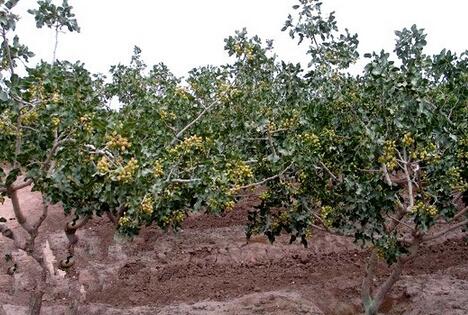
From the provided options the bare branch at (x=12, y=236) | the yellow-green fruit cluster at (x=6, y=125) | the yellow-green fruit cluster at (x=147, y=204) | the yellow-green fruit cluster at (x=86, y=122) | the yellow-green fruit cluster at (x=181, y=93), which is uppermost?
the yellow-green fruit cluster at (x=181, y=93)

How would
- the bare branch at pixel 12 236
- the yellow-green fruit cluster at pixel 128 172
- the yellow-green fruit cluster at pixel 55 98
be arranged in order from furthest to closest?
the bare branch at pixel 12 236, the yellow-green fruit cluster at pixel 55 98, the yellow-green fruit cluster at pixel 128 172

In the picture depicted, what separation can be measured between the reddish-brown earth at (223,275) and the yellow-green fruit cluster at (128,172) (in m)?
4.50

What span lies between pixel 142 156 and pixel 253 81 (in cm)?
298

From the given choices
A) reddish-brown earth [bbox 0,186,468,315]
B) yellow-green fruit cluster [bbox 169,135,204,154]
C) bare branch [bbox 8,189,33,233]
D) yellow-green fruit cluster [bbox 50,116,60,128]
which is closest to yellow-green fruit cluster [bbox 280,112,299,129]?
yellow-green fruit cluster [bbox 169,135,204,154]

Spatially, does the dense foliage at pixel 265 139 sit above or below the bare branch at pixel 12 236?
above

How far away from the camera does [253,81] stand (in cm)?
704

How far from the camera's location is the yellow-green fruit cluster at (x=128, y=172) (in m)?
3.96

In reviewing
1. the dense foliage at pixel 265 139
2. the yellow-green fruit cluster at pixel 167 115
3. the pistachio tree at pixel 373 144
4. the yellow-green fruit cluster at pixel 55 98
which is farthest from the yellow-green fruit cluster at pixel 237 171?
the yellow-green fruit cluster at pixel 167 115

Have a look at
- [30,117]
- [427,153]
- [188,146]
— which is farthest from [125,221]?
[427,153]

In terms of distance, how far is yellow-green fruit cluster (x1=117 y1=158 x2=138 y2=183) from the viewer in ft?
13.0

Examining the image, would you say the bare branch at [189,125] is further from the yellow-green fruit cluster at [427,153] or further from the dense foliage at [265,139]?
the yellow-green fruit cluster at [427,153]

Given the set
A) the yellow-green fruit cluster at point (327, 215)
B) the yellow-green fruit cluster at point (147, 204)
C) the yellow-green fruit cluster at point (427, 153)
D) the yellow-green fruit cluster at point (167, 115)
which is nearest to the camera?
the yellow-green fruit cluster at point (147, 204)

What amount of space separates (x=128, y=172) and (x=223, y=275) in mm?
5903

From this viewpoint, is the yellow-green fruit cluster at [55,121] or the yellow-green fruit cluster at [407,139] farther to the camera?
the yellow-green fruit cluster at [407,139]
